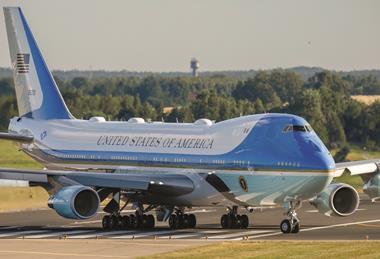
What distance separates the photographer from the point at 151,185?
59500mm

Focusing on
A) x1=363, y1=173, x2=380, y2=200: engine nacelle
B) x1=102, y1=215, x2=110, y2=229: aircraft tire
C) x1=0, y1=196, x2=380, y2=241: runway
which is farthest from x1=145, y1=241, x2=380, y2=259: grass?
x1=363, y1=173, x2=380, y2=200: engine nacelle

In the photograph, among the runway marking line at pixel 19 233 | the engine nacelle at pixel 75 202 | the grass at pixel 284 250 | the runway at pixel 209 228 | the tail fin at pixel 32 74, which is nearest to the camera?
the grass at pixel 284 250

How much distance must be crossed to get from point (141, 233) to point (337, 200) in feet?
29.8

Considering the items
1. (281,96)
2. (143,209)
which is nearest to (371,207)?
(143,209)

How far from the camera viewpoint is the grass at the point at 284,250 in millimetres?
46094

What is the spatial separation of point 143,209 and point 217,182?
17.2ft

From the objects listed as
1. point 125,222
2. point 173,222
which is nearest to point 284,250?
point 173,222

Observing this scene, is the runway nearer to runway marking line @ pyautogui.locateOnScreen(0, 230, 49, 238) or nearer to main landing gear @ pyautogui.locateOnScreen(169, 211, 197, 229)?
runway marking line @ pyautogui.locateOnScreen(0, 230, 49, 238)

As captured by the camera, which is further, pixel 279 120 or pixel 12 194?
pixel 12 194

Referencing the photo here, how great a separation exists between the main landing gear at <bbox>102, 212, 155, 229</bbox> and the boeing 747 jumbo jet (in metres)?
0.05

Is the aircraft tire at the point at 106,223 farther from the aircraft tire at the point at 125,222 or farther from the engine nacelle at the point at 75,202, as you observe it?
the engine nacelle at the point at 75,202

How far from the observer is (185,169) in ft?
199

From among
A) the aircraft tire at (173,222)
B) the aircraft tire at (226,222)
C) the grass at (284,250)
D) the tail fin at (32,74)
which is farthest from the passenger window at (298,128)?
the tail fin at (32,74)

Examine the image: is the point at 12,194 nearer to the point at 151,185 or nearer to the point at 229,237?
the point at 151,185
